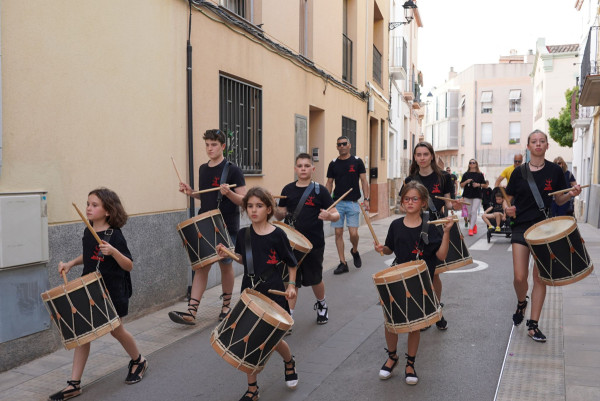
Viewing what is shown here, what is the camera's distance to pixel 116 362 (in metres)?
4.75

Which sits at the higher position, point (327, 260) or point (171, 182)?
point (171, 182)

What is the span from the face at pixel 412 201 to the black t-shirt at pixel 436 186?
51.6 inches

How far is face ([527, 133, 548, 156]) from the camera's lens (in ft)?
17.2

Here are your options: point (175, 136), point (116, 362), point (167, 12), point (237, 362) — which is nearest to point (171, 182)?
point (175, 136)

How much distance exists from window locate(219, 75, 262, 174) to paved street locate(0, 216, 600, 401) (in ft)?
8.96

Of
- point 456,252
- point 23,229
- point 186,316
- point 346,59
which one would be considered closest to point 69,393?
point 23,229

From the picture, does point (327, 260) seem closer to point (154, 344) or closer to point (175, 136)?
point (175, 136)

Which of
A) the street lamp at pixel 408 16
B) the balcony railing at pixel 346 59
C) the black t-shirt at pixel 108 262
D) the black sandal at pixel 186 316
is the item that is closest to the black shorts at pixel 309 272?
the black sandal at pixel 186 316

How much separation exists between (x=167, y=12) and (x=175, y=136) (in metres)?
1.38

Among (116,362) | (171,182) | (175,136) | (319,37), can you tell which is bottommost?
(116,362)

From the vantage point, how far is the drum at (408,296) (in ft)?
13.1

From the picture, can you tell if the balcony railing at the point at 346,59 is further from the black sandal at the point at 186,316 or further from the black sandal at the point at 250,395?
the black sandal at the point at 250,395

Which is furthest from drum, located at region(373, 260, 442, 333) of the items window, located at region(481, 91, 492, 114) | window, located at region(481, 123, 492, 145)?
window, located at region(481, 91, 492, 114)

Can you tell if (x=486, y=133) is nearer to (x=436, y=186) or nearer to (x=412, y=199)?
(x=436, y=186)
